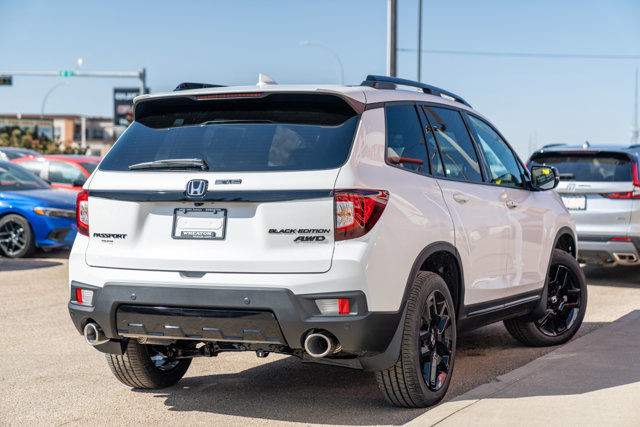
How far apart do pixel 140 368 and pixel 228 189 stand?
1.50m

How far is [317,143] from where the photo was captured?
4.90m

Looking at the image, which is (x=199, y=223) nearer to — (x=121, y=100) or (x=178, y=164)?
(x=178, y=164)

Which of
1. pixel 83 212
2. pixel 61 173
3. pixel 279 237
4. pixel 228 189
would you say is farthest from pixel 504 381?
pixel 61 173

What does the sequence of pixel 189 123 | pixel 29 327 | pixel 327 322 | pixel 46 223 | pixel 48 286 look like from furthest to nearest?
pixel 46 223 → pixel 48 286 → pixel 29 327 → pixel 189 123 → pixel 327 322

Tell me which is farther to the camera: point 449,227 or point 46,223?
point 46,223

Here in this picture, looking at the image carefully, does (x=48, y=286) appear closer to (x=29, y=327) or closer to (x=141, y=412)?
(x=29, y=327)

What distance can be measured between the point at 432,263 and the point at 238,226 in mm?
1363

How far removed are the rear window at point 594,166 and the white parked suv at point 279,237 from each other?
581cm

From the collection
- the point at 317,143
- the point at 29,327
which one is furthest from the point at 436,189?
the point at 29,327

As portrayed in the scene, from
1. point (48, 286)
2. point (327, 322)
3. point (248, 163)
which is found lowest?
point (48, 286)

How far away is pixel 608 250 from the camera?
10977mm

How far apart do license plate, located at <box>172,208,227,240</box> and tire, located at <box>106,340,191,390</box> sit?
953 millimetres

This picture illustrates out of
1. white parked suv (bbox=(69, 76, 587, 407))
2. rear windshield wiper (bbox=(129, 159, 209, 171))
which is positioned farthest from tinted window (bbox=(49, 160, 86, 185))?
rear windshield wiper (bbox=(129, 159, 209, 171))

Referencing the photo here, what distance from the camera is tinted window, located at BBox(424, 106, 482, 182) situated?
5980 millimetres
